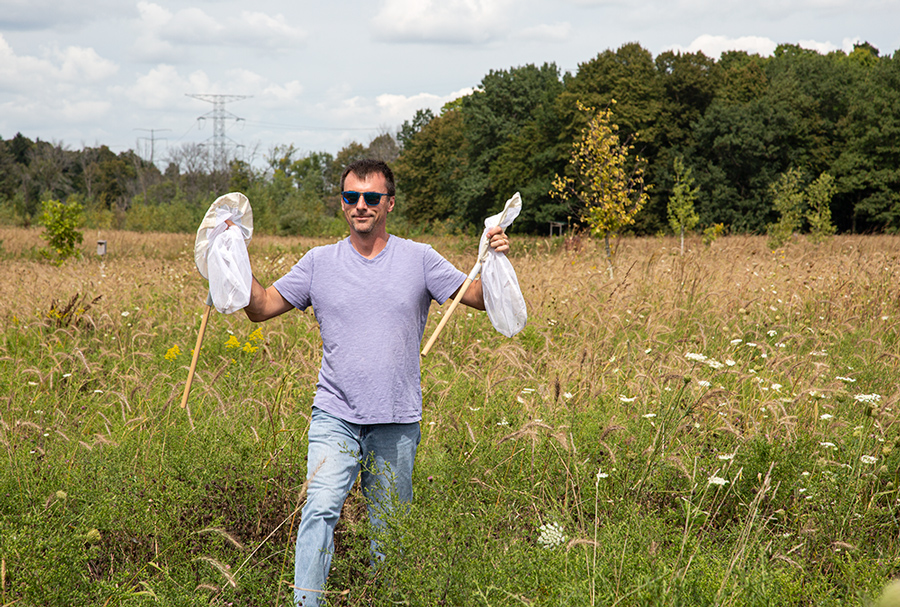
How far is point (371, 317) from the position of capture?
278cm

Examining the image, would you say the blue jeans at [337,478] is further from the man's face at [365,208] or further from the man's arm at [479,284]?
the man's face at [365,208]

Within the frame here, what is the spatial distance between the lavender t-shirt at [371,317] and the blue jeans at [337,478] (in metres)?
0.08

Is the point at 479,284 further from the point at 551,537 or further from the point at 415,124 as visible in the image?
the point at 415,124

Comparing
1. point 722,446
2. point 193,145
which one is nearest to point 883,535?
point 722,446

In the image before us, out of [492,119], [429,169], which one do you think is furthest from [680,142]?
[429,169]

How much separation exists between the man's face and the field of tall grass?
3.81 feet

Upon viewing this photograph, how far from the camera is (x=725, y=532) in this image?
3141mm

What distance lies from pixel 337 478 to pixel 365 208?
1169 millimetres

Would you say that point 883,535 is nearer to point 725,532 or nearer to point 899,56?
point 725,532

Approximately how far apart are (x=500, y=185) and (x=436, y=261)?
43332mm

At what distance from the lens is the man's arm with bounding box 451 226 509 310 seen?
115 inches

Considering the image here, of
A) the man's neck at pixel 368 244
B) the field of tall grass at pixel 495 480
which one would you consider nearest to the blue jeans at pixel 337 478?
the field of tall grass at pixel 495 480

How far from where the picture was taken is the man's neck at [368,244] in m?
2.96

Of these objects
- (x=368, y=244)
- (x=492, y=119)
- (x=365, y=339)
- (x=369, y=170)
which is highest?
(x=492, y=119)
